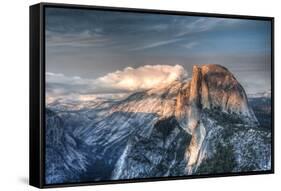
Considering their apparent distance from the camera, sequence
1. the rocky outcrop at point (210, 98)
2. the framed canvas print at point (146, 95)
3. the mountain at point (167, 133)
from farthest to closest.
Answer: the rocky outcrop at point (210, 98) → the mountain at point (167, 133) → the framed canvas print at point (146, 95)

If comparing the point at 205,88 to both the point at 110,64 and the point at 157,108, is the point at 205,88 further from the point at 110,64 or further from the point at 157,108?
the point at 110,64

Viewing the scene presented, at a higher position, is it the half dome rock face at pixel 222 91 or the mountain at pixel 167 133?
the half dome rock face at pixel 222 91

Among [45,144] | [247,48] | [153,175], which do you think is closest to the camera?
[45,144]

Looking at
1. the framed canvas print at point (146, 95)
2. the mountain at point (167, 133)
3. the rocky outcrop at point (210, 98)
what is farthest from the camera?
the rocky outcrop at point (210, 98)

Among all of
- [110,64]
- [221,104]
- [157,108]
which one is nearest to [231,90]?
[221,104]

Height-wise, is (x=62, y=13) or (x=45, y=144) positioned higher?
(x=62, y=13)

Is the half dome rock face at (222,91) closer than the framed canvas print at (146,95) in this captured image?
No

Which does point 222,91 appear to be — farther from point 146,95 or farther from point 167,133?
point 146,95
